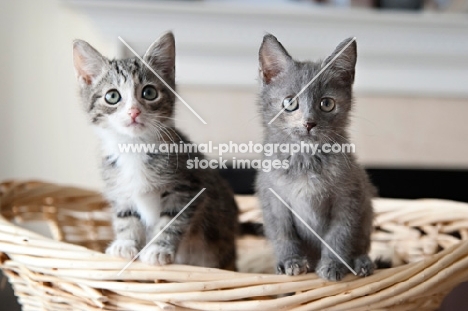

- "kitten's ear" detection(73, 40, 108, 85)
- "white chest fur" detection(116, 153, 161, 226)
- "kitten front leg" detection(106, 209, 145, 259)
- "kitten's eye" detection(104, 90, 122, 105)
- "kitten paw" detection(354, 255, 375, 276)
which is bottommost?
"kitten front leg" detection(106, 209, 145, 259)

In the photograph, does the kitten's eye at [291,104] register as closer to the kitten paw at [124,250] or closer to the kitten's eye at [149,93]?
the kitten's eye at [149,93]

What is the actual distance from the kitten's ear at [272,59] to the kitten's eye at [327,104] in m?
0.09

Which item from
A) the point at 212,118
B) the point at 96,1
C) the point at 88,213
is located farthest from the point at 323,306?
the point at 96,1

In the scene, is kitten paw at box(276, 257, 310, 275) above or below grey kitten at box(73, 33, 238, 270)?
below

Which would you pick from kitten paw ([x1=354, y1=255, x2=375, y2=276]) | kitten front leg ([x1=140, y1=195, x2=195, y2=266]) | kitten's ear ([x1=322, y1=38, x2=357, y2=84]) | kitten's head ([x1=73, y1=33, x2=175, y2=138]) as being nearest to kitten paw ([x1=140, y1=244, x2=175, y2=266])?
kitten front leg ([x1=140, y1=195, x2=195, y2=266])

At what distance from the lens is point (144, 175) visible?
956mm

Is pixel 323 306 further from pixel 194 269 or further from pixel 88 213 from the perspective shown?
pixel 88 213

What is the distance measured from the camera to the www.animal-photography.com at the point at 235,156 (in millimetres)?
792

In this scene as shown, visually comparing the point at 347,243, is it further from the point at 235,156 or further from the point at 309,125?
the point at 235,156

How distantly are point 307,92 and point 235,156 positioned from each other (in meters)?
0.98

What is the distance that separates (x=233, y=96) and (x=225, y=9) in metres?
0.31

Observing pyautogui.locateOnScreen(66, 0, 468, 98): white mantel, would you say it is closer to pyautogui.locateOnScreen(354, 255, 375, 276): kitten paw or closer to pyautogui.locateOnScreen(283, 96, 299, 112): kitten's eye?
pyautogui.locateOnScreen(283, 96, 299, 112): kitten's eye

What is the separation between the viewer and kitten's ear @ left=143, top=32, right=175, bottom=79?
937 millimetres

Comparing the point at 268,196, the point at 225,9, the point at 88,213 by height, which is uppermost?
the point at 225,9
